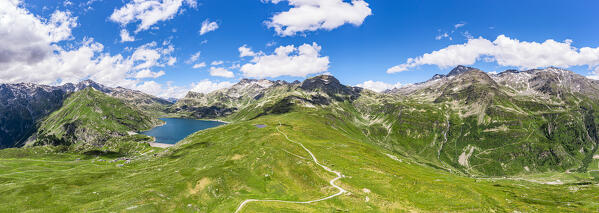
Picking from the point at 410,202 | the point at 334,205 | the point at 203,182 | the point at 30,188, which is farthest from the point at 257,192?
the point at 30,188

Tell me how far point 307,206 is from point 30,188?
9830 cm

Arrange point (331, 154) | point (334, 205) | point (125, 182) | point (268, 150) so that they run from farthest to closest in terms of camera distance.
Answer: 1. point (331, 154)
2. point (268, 150)
3. point (125, 182)
4. point (334, 205)

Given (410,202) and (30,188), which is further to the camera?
(30,188)

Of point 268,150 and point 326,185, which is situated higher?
point 268,150

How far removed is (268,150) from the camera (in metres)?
123

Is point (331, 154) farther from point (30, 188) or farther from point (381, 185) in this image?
point (30, 188)

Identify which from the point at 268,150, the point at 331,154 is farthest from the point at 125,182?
the point at 331,154

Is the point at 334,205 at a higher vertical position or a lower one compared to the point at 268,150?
lower

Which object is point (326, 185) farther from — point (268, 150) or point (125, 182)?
point (125, 182)

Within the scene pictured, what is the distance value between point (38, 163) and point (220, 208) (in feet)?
565

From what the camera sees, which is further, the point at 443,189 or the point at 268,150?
the point at 268,150

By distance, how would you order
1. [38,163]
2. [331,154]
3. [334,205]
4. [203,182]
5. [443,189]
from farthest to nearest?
[38,163]
[331,154]
[203,182]
[443,189]
[334,205]

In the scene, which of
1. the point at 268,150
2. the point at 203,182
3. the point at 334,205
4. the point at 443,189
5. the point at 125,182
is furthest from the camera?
the point at 268,150

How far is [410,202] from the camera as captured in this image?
75.9m
